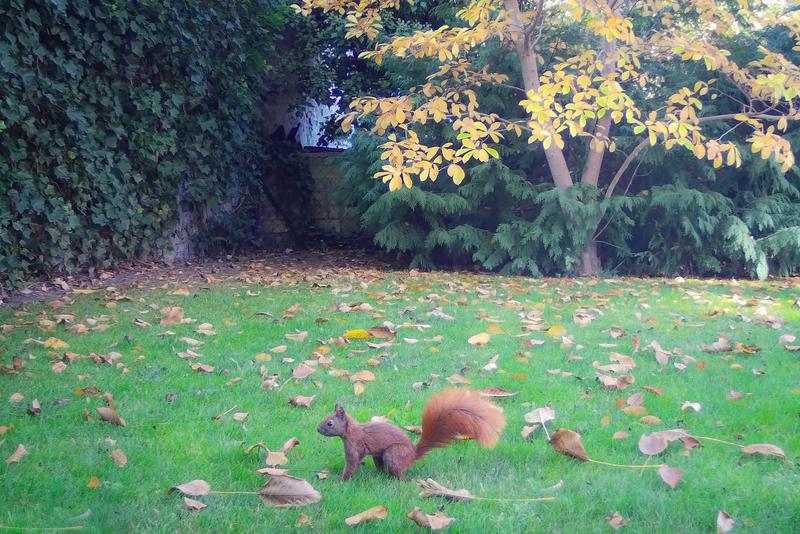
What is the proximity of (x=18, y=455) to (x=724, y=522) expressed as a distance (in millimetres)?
2537

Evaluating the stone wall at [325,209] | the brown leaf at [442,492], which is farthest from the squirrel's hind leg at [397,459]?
the stone wall at [325,209]

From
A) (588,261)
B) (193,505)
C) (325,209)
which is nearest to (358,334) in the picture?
(193,505)

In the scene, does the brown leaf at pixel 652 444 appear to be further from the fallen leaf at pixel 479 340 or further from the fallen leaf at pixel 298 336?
the fallen leaf at pixel 298 336

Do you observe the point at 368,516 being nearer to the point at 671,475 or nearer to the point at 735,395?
the point at 671,475

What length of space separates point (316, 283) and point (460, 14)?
Result: 9.76 ft

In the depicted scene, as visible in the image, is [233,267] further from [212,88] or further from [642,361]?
[642,361]

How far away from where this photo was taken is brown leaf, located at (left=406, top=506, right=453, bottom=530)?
7.73ft

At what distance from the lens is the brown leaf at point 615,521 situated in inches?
94.0

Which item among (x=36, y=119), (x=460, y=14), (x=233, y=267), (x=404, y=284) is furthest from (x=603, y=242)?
(x=36, y=119)

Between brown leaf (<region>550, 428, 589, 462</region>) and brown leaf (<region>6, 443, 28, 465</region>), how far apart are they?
6.83 ft

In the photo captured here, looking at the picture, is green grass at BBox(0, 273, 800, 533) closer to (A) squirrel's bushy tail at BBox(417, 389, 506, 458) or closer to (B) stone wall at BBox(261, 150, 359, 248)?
(A) squirrel's bushy tail at BBox(417, 389, 506, 458)

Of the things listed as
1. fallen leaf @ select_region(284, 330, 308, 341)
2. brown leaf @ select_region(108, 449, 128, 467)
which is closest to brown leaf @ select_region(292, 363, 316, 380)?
fallen leaf @ select_region(284, 330, 308, 341)

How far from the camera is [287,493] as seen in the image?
8.47 ft

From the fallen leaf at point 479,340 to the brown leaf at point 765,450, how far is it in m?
2.09
